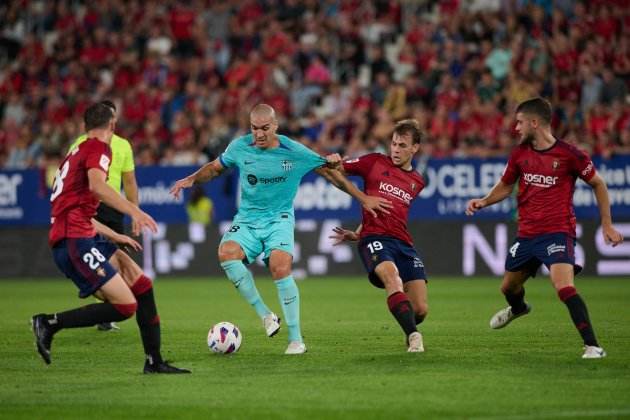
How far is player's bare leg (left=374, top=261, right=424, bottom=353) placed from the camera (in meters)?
10.6

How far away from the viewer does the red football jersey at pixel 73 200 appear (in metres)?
9.38

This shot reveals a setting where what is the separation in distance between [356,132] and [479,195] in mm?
3313

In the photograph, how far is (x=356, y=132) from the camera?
952 inches

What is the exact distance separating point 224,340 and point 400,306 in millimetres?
1745

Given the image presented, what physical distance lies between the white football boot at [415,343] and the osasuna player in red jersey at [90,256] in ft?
7.63

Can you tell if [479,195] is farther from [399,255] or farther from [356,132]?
[399,255]

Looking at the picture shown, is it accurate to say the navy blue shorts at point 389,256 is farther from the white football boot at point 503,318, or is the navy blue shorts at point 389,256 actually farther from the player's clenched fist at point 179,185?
the player's clenched fist at point 179,185

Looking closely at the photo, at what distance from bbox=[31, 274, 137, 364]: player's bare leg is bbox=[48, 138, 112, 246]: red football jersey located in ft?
1.80

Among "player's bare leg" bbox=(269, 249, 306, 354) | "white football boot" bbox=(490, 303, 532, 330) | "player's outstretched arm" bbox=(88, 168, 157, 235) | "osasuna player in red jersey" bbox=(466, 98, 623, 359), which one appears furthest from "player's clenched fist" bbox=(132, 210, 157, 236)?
"white football boot" bbox=(490, 303, 532, 330)

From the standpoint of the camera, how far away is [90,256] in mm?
9289

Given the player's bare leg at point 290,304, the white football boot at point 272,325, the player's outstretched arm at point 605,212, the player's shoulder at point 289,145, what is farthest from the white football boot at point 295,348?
the player's outstretched arm at point 605,212

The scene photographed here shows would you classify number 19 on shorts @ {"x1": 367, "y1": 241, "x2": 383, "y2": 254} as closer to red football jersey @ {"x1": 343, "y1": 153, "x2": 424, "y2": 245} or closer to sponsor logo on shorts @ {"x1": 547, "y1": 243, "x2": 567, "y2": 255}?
red football jersey @ {"x1": 343, "y1": 153, "x2": 424, "y2": 245}

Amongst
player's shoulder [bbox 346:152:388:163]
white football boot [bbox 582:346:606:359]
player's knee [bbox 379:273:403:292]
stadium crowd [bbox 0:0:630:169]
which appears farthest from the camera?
stadium crowd [bbox 0:0:630:169]

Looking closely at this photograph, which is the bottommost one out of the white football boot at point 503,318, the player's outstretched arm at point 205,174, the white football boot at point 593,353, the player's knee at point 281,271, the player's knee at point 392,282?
the white football boot at point 593,353
